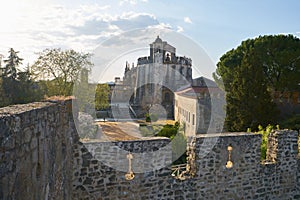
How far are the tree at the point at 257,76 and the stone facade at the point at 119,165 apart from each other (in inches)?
463

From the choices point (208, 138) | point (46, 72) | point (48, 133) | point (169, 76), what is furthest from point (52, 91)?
point (48, 133)

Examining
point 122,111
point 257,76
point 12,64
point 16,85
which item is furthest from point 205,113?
point 12,64

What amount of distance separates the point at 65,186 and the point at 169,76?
28670 mm

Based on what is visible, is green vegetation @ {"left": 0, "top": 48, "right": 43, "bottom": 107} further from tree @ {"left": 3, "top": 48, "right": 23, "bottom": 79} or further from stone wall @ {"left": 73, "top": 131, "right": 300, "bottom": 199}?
stone wall @ {"left": 73, "top": 131, "right": 300, "bottom": 199}

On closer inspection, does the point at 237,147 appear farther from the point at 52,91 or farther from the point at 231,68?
the point at 231,68

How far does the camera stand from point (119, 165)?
16.9 ft

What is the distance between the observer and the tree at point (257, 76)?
18422 millimetres

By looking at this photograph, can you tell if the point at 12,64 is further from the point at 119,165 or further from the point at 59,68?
the point at 119,165

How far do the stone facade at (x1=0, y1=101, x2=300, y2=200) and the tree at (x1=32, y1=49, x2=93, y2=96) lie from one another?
58.0 feet

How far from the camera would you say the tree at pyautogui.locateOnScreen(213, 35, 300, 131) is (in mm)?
18422

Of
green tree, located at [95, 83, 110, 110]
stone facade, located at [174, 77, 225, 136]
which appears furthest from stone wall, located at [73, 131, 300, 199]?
green tree, located at [95, 83, 110, 110]

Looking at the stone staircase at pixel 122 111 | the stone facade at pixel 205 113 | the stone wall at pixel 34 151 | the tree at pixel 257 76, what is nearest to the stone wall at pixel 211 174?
the stone wall at pixel 34 151

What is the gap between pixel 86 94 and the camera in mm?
21953

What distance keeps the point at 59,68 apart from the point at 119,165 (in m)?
19.2
